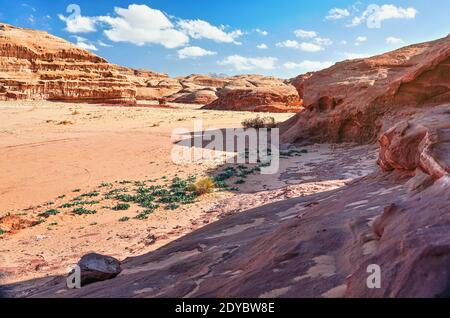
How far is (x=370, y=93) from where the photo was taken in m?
15.6

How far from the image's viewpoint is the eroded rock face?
4256 centimetres

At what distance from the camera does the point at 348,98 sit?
16.6m

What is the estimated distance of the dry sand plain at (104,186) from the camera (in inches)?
278

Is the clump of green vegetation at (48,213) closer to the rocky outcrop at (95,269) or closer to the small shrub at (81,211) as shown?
the small shrub at (81,211)

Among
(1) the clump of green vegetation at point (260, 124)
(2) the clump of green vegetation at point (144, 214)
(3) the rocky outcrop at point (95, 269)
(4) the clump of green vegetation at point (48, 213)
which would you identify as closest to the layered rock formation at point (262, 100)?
(1) the clump of green vegetation at point (260, 124)

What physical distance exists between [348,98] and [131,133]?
35.3 ft

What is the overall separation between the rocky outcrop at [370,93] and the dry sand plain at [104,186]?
1245 mm

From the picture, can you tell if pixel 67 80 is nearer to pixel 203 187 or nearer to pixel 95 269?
pixel 203 187

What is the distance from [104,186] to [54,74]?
1524 inches

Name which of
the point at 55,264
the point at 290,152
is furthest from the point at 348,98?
the point at 55,264

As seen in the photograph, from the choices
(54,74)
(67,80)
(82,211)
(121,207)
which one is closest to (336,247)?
(121,207)

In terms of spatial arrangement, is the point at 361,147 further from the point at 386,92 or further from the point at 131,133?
the point at 131,133

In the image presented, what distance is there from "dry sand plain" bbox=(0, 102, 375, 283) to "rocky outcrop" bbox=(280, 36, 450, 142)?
1.25 metres

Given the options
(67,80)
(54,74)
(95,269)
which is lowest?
(95,269)
